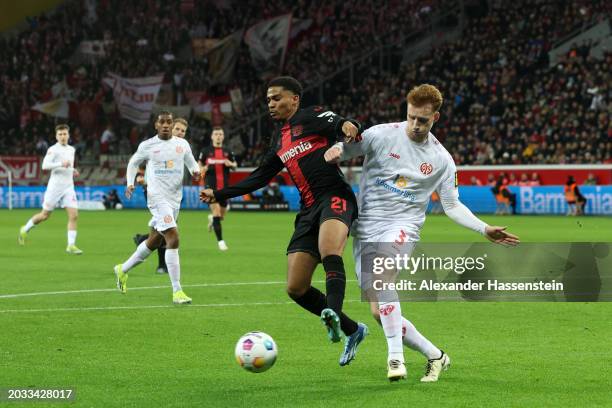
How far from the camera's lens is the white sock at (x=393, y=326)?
24.7 ft

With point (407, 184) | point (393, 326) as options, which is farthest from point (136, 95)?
point (393, 326)

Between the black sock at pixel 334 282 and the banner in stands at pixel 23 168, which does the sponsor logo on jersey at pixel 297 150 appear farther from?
the banner in stands at pixel 23 168

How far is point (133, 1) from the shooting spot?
189 feet

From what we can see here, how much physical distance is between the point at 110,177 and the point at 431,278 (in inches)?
1394

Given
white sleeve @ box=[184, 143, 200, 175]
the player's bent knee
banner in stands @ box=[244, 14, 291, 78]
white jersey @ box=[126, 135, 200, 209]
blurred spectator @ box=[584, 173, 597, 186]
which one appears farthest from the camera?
banner in stands @ box=[244, 14, 291, 78]

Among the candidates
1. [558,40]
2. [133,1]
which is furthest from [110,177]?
[558,40]

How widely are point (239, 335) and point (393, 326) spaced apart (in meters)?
2.73

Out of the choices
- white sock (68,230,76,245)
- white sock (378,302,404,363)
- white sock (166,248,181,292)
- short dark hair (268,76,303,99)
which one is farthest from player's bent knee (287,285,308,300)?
white sock (68,230,76,245)

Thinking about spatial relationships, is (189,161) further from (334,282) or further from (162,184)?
(334,282)

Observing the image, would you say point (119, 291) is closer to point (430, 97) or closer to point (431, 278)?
point (431, 278)

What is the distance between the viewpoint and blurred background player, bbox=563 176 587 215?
35.6 meters

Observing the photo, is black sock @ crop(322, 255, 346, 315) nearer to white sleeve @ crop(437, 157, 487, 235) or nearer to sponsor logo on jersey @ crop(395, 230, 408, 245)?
sponsor logo on jersey @ crop(395, 230, 408, 245)

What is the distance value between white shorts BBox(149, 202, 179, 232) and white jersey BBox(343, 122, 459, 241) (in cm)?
588

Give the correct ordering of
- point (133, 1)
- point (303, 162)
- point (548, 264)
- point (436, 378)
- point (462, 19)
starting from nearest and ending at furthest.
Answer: point (436, 378), point (303, 162), point (548, 264), point (462, 19), point (133, 1)
